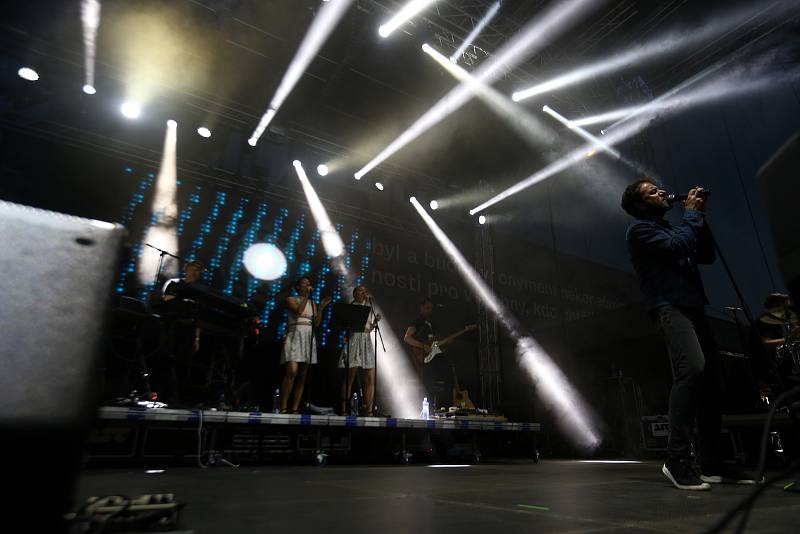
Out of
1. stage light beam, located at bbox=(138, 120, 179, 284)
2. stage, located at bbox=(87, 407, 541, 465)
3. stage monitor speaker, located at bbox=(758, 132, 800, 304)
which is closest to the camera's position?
stage monitor speaker, located at bbox=(758, 132, 800, 304)

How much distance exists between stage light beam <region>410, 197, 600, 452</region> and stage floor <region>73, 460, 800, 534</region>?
16.8 feet

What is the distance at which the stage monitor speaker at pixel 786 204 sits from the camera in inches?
34.1

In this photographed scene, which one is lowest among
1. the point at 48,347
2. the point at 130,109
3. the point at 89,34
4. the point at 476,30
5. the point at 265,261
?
the point at 48,347

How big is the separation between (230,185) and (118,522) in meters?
6.72

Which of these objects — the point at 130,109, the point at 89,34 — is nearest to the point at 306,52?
the point at 130,109

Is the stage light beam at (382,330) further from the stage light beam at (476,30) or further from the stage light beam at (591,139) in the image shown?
the stage light beam at (591,139)

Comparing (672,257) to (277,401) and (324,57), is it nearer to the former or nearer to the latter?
(277,401)

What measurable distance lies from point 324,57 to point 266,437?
18.4ft

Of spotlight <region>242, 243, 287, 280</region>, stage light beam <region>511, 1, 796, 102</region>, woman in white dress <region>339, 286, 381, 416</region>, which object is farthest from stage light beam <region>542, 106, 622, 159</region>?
spotlight <region>242, 243, 287, 280</region>

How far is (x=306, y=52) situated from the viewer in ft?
22.1

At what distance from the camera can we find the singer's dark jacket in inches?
93.7

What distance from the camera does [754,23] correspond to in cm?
629

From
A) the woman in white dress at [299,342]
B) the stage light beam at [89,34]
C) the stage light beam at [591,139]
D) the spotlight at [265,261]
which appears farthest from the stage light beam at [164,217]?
the stage light beam at [591,139]

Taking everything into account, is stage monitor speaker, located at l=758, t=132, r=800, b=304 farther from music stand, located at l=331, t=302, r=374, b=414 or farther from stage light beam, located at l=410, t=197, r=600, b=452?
stage light beam, located at l=410, t=197, r=600, b=452
